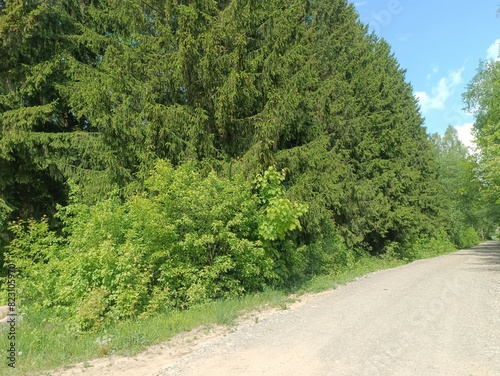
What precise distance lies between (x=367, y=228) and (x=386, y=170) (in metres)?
4.14

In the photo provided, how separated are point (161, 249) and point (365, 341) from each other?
14.6 ft

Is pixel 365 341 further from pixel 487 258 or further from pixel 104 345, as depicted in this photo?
pixel 487 258

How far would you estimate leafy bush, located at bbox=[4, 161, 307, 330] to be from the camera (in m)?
6.99

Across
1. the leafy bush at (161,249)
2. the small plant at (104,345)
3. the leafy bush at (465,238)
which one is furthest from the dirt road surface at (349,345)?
the leafy bush at (465,238)

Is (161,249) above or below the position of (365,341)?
above

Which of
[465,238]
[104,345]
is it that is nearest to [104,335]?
[104,345]

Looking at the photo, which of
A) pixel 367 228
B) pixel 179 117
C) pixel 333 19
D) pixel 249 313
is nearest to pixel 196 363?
pixel 249 313

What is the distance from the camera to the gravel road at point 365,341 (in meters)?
4.30

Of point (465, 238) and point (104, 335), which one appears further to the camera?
point (465, 238)

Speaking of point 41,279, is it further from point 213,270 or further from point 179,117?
point 179,117

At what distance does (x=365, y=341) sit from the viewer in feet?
17.2

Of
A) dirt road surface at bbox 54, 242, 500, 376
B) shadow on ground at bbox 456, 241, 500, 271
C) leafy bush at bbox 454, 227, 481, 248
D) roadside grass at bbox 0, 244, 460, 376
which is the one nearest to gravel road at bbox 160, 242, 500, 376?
dirt road surface at bbox 54, 242, 500, 376

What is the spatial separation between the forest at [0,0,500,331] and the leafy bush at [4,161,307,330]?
3 cm

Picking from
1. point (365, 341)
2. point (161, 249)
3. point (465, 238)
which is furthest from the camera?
point (465, 238)
